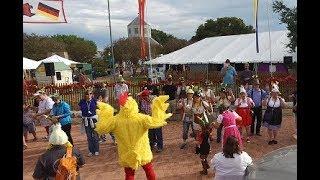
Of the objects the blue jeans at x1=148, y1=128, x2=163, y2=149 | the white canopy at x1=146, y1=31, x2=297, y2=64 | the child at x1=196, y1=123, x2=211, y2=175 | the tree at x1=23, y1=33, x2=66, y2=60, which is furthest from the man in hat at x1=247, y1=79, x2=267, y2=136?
the tree at x1=23, y1=33, x2=66, y2=60

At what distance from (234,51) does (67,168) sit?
2665 cm

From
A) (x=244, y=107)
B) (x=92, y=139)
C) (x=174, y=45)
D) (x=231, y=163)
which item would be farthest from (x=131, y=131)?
(x=174, y=45)

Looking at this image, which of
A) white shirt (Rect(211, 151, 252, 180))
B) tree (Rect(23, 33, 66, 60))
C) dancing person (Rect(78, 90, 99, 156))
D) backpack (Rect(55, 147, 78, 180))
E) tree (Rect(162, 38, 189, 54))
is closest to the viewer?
backpack (Rect(55, 147, 78, 180))

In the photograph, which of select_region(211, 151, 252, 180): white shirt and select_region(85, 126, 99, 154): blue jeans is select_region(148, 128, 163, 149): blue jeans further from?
select_region(211, 151, 252, 180): white shirt

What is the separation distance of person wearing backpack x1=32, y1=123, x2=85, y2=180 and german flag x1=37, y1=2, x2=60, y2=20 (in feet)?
30.2

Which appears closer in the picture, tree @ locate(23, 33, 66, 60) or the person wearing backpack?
the person wearing backpack

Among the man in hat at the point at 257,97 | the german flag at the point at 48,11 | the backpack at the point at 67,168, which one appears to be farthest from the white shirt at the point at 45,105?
the backpack at the point at 67,168

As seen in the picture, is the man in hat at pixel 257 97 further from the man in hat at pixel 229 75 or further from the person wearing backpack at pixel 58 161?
the person wearing backpack at pixel 58 161

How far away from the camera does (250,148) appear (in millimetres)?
9797

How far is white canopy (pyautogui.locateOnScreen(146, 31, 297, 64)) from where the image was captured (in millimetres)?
27500

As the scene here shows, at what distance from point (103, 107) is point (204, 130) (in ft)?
7.27

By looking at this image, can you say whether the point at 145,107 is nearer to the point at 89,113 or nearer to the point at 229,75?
the point at 89,113
